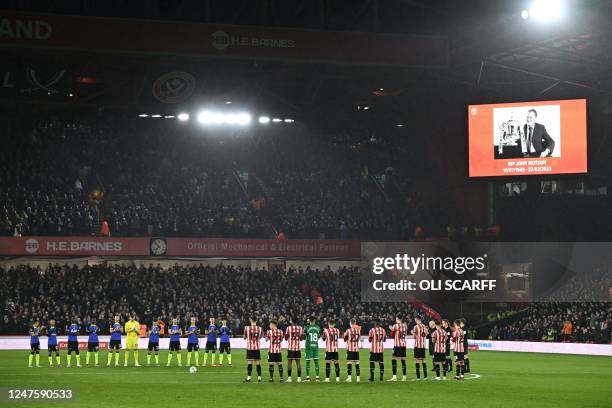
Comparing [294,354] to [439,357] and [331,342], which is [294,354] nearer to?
[331,342]

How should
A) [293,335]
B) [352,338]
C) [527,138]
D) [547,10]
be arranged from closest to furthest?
[293,335] < [352,338] < [547,10] < [527,138]

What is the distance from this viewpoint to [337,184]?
62.1 m

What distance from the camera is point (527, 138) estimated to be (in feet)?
138

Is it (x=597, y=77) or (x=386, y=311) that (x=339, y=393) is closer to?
(x=597, y=77)

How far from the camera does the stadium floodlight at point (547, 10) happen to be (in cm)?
3369

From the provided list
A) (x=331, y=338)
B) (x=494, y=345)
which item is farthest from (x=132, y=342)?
(x=494, y=345)

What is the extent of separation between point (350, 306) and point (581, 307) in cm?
1302

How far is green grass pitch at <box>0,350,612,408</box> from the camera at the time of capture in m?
23.4

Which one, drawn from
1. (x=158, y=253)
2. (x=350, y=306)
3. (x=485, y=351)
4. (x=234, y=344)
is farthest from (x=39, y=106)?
(x=485, y=351)

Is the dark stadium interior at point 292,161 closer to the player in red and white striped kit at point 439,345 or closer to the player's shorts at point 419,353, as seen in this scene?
the player in red and white striped kit at point 439,345

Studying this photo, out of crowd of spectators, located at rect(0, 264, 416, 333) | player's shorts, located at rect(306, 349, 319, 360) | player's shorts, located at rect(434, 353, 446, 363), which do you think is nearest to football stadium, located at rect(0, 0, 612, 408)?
player's shorts, located at rect(434, 353, 446, 363)

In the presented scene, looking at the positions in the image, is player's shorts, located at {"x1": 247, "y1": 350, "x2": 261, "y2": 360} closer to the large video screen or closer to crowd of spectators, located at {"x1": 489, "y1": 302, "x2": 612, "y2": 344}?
the large video screen

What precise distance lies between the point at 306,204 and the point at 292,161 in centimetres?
465

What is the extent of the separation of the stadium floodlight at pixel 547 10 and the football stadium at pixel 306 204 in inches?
4.4
